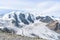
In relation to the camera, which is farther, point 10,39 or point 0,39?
point 10,39

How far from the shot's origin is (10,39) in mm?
114500

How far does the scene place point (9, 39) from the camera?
Answer: 4471 inches

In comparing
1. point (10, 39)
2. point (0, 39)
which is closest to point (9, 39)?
point (10, 39)

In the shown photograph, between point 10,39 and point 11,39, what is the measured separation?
0.55 m

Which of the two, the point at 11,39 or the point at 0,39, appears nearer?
the point at 0,39

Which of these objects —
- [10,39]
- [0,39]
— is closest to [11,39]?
[10,39]

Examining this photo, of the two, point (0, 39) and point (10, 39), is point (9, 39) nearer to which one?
point (10, 39)

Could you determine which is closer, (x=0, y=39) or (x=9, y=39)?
(x=0, y=39)

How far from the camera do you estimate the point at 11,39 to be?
4520 inches

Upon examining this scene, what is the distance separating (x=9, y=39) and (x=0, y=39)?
9.97 m

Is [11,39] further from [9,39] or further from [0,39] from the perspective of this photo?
[0,39]

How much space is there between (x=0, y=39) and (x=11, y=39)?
37.5 ft

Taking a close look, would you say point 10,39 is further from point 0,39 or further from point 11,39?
point 0,39

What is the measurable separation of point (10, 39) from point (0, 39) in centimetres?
1099
